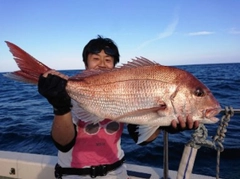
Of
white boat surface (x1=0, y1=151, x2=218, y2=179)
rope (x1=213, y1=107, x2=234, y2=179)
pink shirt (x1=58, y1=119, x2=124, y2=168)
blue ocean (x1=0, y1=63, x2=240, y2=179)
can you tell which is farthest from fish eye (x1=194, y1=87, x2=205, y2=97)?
blue ocean (x1=0, y1=63, x2=240, y2=179)

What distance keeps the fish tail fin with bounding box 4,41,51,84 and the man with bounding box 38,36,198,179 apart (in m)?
0.08

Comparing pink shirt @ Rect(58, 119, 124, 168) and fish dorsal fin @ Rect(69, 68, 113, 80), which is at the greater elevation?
fish dorsal fin @ Rect(69, 68, 113, 80)

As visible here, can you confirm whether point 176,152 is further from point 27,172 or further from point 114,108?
point 114,108

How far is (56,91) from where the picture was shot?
6.55ft

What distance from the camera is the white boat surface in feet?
10.8

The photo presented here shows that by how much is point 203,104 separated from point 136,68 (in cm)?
67

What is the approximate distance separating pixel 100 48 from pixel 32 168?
6.84 ft

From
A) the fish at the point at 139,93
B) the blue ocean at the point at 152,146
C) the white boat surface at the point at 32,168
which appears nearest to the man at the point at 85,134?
the fish at the point at 139,93

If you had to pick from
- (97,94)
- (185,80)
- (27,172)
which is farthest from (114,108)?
(27,172)

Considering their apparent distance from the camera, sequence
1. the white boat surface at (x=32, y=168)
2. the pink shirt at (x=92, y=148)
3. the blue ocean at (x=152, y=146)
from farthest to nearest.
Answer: the blue ocean at (x=152, y=146) < the white boat surface at (x=32, y=168) < the pink shirt at (x=92, y=148)

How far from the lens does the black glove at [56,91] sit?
198 cm

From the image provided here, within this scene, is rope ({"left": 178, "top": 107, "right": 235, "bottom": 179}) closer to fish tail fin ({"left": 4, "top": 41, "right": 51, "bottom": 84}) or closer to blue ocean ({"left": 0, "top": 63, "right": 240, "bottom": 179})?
fish tail fin ({"left": 4, "top": 41, "right": 51, "bottom": 84})

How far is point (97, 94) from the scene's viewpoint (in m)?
2.14

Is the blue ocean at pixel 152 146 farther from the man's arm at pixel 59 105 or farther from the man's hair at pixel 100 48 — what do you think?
the man's arm at pixel 59 105
